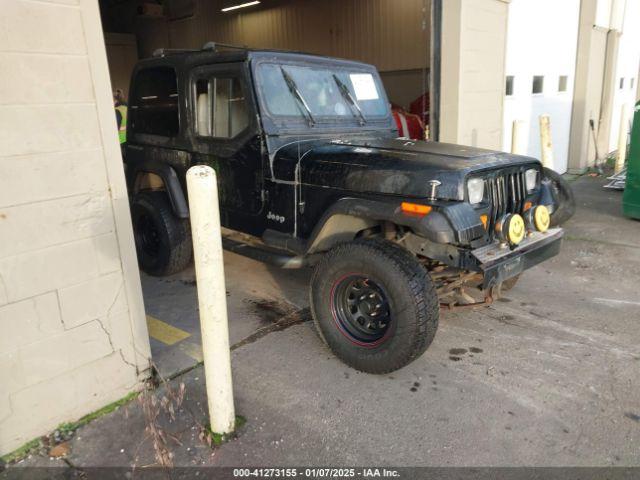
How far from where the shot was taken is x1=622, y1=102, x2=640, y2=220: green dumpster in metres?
6.66

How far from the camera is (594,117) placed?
37.3ft

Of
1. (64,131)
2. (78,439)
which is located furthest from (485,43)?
(78,439)

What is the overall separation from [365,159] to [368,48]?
12.0 metres

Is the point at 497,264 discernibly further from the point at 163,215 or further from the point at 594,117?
the point at 594,117

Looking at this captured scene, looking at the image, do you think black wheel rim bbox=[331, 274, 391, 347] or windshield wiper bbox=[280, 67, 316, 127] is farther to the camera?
windshield wiper bbox=[280, 67, 316, 127]

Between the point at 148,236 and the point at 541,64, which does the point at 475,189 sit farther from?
the point at 541,64

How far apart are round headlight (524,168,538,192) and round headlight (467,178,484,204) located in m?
0.62

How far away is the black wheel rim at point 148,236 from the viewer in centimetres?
491

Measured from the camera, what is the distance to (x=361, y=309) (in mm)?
3291

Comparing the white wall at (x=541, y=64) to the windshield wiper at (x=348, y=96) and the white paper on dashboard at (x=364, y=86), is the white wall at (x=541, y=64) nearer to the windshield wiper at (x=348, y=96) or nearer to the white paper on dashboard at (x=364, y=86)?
the white paper on dashboard at (x=364, y=86)

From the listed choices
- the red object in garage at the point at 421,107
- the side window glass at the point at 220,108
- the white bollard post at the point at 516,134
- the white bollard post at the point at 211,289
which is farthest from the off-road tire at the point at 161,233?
the red object in garage at the point at 421,107

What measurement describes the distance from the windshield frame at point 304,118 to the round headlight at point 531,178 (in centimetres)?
141

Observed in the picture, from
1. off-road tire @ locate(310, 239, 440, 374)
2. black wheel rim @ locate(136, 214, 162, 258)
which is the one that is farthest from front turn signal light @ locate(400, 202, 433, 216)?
black wheel rim @ locate(136, 214, 162, 258)

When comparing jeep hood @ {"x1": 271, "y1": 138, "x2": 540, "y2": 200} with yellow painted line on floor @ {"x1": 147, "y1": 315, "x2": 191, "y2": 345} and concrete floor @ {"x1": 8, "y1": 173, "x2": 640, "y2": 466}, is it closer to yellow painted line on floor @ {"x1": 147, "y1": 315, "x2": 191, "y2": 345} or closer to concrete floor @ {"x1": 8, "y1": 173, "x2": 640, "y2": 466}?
concrete floor @ {"x1": 8, "y1": 173, "x2": 640, "y2": 466}
